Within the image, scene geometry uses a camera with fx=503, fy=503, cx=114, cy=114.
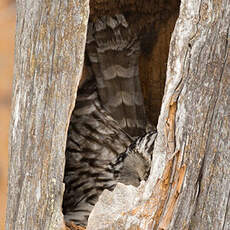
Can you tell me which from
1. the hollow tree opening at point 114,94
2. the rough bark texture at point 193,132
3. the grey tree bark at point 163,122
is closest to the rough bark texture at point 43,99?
the grey tree bark at point 163,122

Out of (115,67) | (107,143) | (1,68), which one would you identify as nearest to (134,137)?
(107,143)

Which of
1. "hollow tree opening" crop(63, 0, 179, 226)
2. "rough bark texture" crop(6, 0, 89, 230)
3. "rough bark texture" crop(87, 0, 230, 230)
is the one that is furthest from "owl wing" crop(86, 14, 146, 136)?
"rough bark texture" crop(87, 0, 230, 230)

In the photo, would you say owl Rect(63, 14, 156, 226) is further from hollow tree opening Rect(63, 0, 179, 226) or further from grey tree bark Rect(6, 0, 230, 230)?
grey tree bark Rect(6, 0, 230, 230)

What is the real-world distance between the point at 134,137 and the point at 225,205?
85 centimetres

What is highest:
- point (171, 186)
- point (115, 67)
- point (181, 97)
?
point (115, 67)

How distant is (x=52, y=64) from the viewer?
4.27 ft

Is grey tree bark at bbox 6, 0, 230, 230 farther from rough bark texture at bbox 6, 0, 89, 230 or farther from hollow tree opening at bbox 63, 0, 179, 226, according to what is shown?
hollow tree opening at bbox 63, 0, 179, 226

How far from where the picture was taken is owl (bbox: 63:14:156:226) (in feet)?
6.26

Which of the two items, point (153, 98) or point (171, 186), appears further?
point (153, 98)

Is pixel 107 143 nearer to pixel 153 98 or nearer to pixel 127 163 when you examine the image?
pixel 127 163

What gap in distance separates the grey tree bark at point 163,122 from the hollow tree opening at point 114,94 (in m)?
0.55

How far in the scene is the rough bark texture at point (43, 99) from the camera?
1.27 m

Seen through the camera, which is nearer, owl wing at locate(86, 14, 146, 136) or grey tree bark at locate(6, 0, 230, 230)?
grey tree bark at locate(6, 0, 230, 230)

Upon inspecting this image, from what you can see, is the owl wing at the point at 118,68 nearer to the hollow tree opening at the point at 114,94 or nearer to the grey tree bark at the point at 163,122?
the hollow tree opening at the point at 114,94
